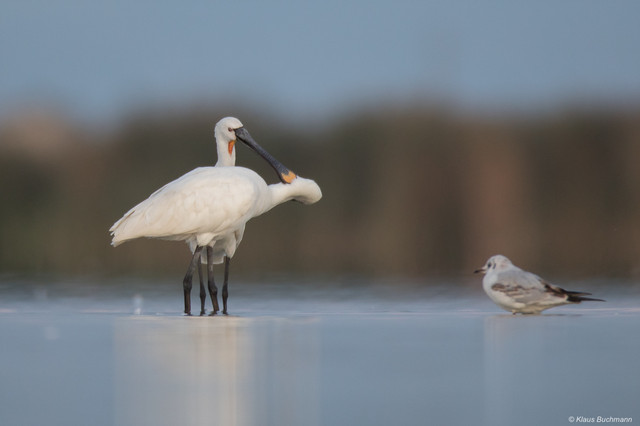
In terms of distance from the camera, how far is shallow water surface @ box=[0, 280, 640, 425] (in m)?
5.48

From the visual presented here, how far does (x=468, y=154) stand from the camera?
795 inches

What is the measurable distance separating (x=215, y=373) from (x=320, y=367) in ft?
1.76

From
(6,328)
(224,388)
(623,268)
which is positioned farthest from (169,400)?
(623,268)

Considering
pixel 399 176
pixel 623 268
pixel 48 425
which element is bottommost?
pixel 48 425

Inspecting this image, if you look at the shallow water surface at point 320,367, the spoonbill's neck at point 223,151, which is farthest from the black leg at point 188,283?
the spoonbill's neck at point 223,151

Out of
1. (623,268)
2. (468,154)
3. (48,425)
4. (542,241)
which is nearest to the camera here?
(48,425)

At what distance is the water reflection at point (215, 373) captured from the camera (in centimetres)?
547

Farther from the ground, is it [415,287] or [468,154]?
[468,154]

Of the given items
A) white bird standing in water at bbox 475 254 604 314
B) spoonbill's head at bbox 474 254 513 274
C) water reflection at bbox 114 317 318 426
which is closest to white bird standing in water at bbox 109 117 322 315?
water reflection at bbox 114 317 318 426

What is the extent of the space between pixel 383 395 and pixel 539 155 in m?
15.2

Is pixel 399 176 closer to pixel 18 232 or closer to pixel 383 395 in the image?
pixel 18 232

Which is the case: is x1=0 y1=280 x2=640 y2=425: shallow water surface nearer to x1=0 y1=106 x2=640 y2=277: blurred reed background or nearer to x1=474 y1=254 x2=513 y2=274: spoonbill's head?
x1=474 y1=254 x2=513 y2=274: spoonbill's head

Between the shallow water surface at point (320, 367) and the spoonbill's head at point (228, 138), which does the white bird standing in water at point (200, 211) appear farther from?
the spoonbill's head at point (228, 138)

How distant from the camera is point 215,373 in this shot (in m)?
6.44
